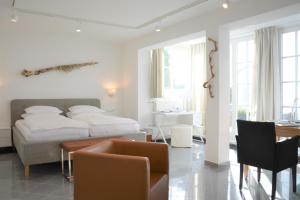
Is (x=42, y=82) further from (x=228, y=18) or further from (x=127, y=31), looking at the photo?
Result: (x=228, y=18)

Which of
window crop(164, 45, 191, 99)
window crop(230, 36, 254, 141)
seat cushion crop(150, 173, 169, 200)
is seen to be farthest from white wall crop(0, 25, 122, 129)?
seat cushion crop(150, 173, 169, 200)

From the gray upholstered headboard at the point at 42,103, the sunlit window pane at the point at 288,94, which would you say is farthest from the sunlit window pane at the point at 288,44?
the gray upholstered headboard at the point at 42,103

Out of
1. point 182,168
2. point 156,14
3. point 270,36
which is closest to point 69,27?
point 156,14

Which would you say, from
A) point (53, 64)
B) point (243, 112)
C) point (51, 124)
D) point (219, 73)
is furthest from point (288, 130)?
point (53, 64)

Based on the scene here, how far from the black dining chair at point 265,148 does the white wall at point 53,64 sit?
3.88 metres

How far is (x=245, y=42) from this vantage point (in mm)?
5418

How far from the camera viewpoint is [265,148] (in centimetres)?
277

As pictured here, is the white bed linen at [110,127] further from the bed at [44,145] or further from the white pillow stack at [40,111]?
the white pillow stack at [40,111]

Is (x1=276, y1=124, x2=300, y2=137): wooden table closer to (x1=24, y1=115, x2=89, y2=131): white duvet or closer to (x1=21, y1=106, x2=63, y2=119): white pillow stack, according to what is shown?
(x1=24, y1=115, x2=89, y2=131): white duvet

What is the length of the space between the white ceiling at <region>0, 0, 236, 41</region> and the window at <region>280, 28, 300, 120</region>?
1781 mm

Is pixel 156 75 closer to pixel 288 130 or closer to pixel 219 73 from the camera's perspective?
pixel 219 73

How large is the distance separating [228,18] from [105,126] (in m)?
2.50

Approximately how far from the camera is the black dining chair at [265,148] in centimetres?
271

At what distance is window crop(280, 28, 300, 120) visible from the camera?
14.9 feet
